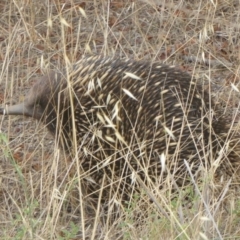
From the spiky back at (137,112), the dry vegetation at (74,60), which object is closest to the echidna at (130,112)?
the spiky back at (137,112)

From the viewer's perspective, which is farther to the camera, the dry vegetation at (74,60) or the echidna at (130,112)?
the echidna at (130,112)

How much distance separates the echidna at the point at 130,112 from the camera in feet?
11.0

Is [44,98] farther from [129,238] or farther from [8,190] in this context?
[129,238]

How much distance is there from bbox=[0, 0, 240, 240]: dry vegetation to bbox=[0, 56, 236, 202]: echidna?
120mm

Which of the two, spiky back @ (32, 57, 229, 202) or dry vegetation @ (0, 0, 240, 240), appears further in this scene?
spiky back @ (32, 57, 229, 202)

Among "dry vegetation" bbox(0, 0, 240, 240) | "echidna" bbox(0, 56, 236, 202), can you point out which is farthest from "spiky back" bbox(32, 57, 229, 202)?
"dry vegetation" bbox(0, 0, 240, 240)

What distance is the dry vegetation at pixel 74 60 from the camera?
A: 2.70 meters

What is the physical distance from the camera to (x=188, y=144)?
3.35 m

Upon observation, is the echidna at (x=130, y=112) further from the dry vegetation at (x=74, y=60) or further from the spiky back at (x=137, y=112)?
the dry vegetation at (x=74, y=60)

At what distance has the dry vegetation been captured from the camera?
2697 mm

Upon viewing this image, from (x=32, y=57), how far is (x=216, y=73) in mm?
1144

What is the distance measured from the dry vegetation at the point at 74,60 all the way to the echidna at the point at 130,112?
120 mm

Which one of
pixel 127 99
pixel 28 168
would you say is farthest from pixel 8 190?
pixel 127 99

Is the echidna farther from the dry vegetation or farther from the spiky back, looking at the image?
the dry vegetation
